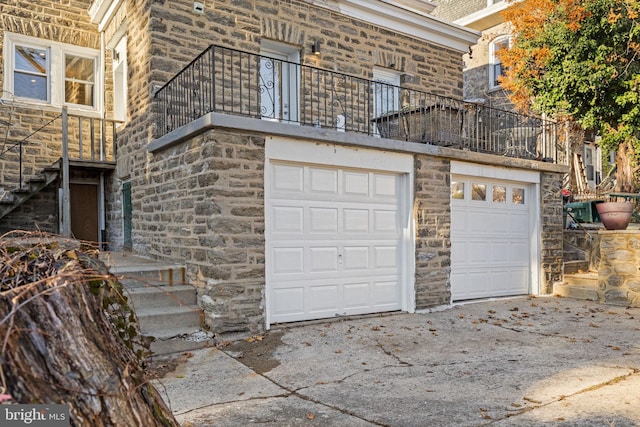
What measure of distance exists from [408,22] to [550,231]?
5.43 m

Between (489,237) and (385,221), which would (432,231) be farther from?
(489,237)

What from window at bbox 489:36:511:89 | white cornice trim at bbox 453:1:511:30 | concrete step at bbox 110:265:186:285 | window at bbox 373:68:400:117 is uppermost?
white cornice trim at bbox 453:1:511:30

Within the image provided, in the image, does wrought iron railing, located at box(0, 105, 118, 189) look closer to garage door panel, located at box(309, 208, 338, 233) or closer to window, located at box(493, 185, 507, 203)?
garage door panel, located at box(309, 208, 338, 233)

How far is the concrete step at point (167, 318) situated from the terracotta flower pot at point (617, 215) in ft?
25.2

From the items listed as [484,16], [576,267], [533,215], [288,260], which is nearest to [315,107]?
[288,260]

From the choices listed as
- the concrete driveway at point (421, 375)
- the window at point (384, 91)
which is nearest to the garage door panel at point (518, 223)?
the concrete driveway at point (421, 375)

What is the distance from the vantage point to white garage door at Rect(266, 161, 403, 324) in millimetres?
6508

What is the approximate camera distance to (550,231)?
9.72 meters

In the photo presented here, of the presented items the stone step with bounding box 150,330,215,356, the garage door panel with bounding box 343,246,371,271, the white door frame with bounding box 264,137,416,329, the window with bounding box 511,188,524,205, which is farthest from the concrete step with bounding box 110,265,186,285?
the window with bounding box 511,188,524,205

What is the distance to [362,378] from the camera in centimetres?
448

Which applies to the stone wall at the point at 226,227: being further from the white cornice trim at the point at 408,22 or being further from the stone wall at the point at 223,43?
the white cornice trim at the point at 408,22

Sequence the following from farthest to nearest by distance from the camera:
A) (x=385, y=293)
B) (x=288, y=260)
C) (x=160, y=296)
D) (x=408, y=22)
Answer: (x=408, y=22) < (x=385, y=293) < (x=288, y=260) < (x=160, y=296)

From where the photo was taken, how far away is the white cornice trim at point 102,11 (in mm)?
9085

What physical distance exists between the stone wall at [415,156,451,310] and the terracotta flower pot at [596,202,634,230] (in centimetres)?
332
